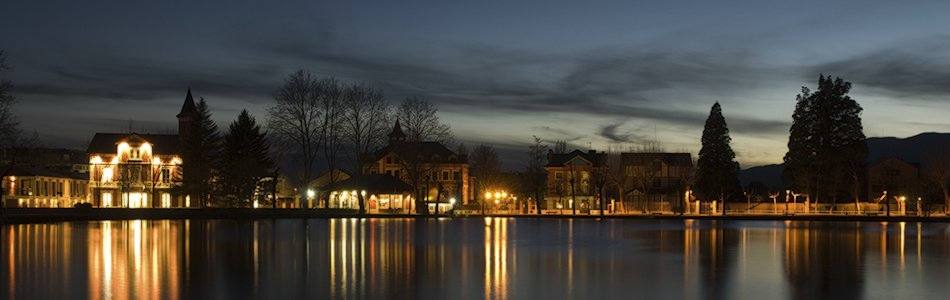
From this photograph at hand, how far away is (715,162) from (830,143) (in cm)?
1268

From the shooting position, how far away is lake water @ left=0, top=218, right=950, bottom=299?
18803mm

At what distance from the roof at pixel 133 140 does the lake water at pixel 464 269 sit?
2886 inches

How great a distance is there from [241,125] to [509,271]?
71357 mm

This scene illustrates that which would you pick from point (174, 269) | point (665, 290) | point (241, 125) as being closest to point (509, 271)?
point (665, 290)

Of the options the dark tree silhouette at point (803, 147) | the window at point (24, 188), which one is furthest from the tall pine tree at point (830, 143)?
the window at point (24, 188)

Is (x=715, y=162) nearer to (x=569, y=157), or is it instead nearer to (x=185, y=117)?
(x=569, y=157)

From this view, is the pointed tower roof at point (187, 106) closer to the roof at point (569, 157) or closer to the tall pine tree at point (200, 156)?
the tall pine tree at point (200, 156)

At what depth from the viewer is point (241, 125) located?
91.1m

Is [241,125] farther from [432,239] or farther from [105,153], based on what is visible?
[432,239]

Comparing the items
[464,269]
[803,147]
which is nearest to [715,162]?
[803,147]

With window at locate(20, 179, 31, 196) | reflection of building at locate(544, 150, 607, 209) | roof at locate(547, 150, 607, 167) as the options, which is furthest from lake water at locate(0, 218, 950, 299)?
roof at locate(547, 150, 607, 167)

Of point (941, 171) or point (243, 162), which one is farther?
point (941, 171)

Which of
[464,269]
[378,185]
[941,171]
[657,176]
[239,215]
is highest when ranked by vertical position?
[941,171]

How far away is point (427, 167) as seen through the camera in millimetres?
91312
